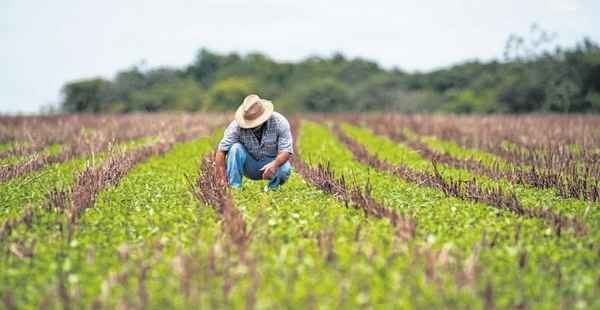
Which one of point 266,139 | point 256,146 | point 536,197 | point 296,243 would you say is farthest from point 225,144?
point 536,197

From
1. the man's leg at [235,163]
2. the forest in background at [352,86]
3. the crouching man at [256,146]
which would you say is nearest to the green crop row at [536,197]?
the crouching man at [256,146]

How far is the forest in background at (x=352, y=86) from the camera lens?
5006 cm

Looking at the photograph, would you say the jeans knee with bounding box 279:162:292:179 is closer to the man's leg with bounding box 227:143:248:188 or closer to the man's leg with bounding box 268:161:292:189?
the man's leg with bounding box 268:161:292:189

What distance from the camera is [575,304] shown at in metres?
4.09

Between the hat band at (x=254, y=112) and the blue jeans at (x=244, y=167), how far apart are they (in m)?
0.48

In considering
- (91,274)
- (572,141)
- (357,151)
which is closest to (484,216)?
(91,274)

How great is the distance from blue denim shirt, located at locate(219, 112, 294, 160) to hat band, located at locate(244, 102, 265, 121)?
24 cm

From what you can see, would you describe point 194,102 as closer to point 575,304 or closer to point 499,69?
point 499,69

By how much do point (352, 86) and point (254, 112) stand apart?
257ft

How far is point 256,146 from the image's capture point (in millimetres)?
8469

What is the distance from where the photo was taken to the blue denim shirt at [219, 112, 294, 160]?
823 cm

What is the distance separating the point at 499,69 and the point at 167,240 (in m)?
63.8

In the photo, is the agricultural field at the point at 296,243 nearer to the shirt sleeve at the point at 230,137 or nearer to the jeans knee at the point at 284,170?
the jeans knee at the point at 284,170

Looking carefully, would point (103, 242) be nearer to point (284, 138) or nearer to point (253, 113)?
point (253, 113)
